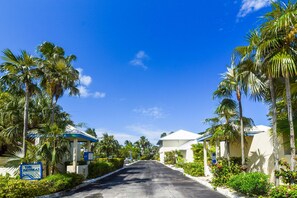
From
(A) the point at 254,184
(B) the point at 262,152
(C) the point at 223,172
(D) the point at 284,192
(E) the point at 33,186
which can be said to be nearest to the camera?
(D) the point at 284,192

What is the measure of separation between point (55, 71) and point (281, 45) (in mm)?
14286

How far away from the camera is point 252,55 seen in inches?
402

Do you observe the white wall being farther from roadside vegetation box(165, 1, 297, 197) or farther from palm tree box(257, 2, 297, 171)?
palm tree box(257, 2, 297, 171)

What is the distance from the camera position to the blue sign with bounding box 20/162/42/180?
12203 mm

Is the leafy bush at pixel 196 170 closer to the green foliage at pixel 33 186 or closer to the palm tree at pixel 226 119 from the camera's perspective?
the palm tree at pixel 226 119

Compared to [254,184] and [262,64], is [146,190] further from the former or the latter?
[262,64]

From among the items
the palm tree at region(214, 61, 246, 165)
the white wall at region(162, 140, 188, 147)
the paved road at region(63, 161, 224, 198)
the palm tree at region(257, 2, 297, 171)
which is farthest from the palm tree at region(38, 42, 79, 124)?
the white wall at region(162, 140, 188, 147)

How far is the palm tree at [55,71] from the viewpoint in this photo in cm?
1717

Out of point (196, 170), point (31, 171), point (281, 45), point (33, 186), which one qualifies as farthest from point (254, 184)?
point (196, 170)

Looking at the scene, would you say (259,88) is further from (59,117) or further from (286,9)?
(59,117)

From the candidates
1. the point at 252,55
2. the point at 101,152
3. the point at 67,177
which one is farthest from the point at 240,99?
the point at 101,152

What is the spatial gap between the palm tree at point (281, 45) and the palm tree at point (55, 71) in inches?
533

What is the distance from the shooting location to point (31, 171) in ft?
40.3

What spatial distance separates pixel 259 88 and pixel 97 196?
8933 mm
